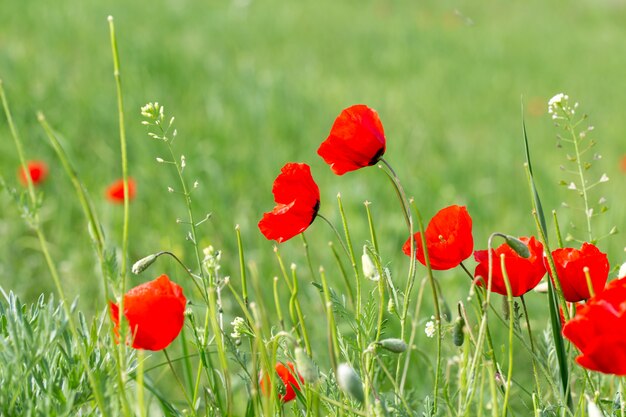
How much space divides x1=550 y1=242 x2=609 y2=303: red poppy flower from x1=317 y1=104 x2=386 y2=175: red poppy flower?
25 cm

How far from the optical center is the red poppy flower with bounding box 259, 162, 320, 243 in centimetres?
94

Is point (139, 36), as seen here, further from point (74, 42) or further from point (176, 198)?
point (176, 198)

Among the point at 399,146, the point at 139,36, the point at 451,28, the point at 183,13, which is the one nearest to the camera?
the point at 399,146

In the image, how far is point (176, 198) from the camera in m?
3.02

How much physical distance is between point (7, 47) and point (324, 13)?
4306 millimetres

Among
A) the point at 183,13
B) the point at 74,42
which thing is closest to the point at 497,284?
the point at 74,42

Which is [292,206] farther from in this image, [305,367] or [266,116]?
[266,116]

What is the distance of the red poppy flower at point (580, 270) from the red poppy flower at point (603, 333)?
15cm

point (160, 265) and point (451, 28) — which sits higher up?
point (451, 28)

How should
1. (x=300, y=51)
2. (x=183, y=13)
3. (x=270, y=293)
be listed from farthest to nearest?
(x=183, y=13) → (x=300, y=51) → (x=270, y=293)

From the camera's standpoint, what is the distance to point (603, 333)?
0.68 m

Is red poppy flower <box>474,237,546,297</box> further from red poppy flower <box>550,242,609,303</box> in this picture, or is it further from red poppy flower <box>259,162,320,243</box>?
red poppy flower <box>259,162,320,243</box>

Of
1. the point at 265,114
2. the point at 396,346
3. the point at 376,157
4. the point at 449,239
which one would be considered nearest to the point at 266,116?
the point at 265,114

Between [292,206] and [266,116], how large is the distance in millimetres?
3097
